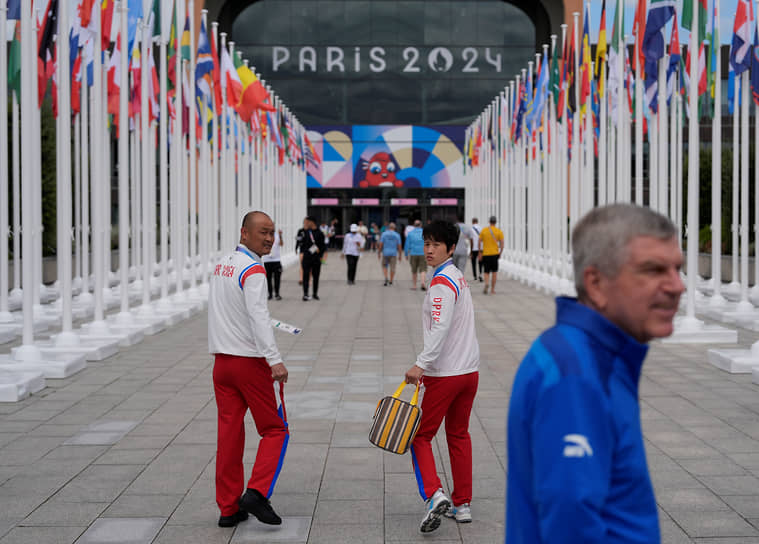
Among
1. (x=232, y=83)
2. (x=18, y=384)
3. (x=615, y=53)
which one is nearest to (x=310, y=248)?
(x=232, y=83)

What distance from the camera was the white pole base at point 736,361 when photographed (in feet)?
36.7

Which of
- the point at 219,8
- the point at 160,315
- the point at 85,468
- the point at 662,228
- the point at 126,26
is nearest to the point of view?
the point at 662,228

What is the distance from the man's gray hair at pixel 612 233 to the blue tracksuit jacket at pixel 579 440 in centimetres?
10

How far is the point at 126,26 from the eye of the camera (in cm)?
1534

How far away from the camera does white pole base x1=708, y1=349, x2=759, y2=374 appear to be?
11180 millimetres

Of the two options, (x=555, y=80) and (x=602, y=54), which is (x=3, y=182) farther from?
(x=555, y=80)

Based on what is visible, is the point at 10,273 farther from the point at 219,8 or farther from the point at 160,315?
the point at 219,8

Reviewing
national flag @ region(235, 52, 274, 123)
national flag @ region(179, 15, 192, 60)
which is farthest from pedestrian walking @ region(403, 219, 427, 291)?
national flag @ region(179, 15, 192, 60)

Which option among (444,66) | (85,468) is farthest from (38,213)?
(444,66)

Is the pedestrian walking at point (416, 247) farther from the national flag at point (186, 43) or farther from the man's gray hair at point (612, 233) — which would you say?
the man's gray hair at point (612, 233)

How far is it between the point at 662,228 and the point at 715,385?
29.0ft

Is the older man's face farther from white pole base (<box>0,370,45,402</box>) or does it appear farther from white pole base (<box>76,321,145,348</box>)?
white pole base (<box>76,321,145,348</box>)

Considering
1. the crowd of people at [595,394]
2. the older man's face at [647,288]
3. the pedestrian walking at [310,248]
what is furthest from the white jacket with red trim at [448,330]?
the pedestrian walking at [310,248]

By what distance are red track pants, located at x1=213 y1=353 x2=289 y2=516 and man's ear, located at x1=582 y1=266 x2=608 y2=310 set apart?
3.44 m
